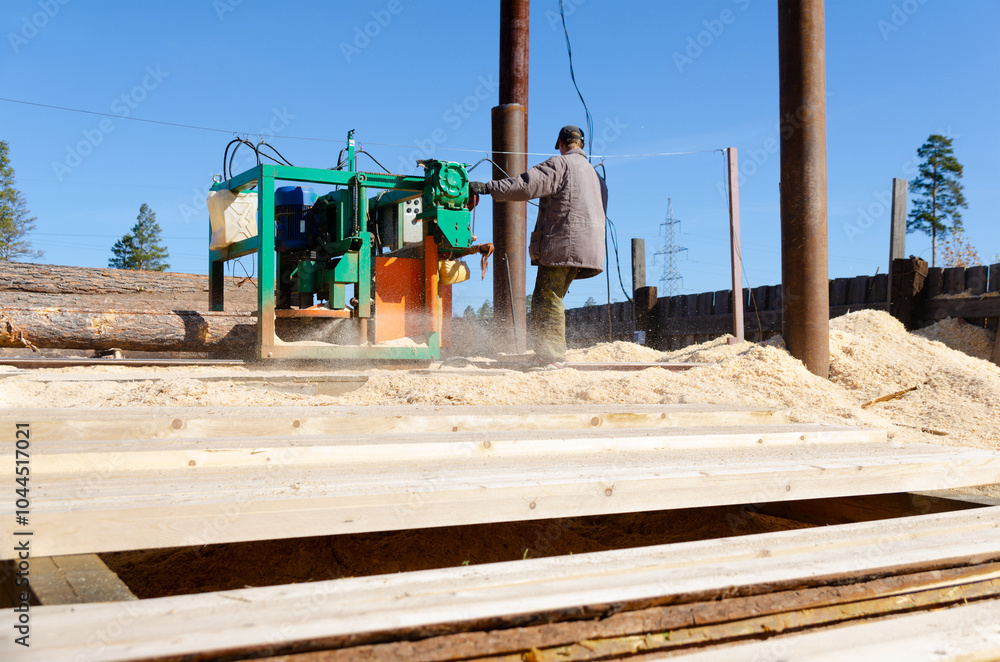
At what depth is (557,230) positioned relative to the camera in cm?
547

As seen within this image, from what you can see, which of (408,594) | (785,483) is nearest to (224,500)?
(408,594)

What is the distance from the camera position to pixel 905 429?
4656mm

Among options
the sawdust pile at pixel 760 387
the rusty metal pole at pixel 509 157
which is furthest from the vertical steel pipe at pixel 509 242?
the sawdust pile at pixel 760 387

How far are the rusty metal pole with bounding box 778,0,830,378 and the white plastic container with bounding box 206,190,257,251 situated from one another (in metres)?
4.71

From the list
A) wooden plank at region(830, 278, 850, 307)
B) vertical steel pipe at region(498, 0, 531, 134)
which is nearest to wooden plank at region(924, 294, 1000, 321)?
wooden plank at region(830, 278, 850, 307)

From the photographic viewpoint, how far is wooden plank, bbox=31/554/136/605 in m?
1.33

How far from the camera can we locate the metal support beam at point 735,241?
22.3 feet

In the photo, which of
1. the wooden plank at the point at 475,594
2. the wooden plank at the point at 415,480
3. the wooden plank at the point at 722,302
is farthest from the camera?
the wooden plank at the point at 722,302

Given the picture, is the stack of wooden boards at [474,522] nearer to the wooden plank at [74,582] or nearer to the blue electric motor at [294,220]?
the wooden plank at [74,582]

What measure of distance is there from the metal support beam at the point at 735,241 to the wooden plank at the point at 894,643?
5449 millimetres

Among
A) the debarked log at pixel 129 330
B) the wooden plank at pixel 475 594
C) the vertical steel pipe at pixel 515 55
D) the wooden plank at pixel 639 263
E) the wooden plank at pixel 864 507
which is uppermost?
the vertical steel pipe at pixel 515 55

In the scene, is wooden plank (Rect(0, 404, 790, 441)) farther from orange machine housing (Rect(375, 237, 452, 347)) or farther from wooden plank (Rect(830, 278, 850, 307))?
wooden plank (Rect(830, 278, 850, 307))

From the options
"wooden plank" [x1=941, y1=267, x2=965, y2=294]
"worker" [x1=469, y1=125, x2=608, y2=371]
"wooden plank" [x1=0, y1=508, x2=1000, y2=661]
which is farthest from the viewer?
"wooden plank" [x1=941, y1=267, x2=965, y2=294]

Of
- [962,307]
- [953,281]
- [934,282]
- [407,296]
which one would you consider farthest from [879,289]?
[407,296]
